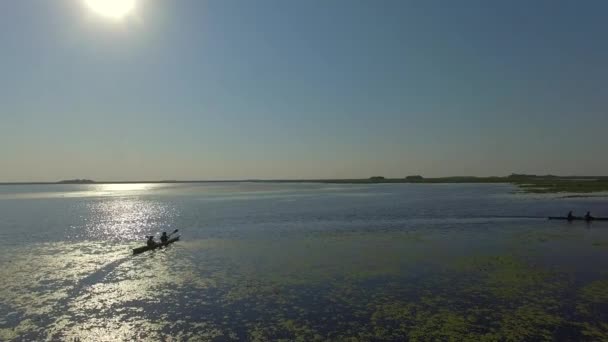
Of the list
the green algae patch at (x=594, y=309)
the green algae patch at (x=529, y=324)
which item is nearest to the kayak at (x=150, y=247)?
the green algae patch at (x=529, y=324)

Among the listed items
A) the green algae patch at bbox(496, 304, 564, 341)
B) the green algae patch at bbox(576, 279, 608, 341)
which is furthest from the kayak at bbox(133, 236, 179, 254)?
the green algae patch at bbox(576, 279, 608, 341)

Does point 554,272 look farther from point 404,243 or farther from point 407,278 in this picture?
point 404,243

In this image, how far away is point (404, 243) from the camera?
33.2m

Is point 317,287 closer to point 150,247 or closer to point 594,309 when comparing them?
point 594,309

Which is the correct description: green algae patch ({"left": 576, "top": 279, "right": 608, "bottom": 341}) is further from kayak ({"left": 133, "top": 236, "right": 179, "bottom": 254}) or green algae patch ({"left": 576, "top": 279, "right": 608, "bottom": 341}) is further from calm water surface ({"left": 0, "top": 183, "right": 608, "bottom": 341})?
kayak ({"left": 133, "top": 236, "right": 179, "bottom": 254})

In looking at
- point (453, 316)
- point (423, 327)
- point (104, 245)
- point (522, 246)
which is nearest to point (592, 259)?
point (522, 246)

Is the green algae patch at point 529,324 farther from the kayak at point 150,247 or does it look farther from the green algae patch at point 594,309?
the kayak at point 150,247

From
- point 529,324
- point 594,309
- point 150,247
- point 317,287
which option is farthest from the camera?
point 150,247

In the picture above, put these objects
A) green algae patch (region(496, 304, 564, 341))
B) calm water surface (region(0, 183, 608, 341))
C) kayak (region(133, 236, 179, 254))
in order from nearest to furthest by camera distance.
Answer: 1. green algae patch (region(496, 304, 564, 341))
2. calm water surface (region(0, 183, 608, 341))
3. kayak (region(133, 236, 179, 254))

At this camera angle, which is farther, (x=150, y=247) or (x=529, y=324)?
(x=150, y=247)

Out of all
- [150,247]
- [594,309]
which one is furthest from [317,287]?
[150,247]

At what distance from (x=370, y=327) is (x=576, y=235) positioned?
100 ft

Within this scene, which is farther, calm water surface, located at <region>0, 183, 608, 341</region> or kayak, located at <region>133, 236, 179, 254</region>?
kayak, located at <region>133, 236, 179, 254</region>

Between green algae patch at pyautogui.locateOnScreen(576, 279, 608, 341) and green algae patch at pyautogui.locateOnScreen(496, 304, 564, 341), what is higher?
green algae patch at pyautogui.locateOnScreen(576, 279, 608, 341)
